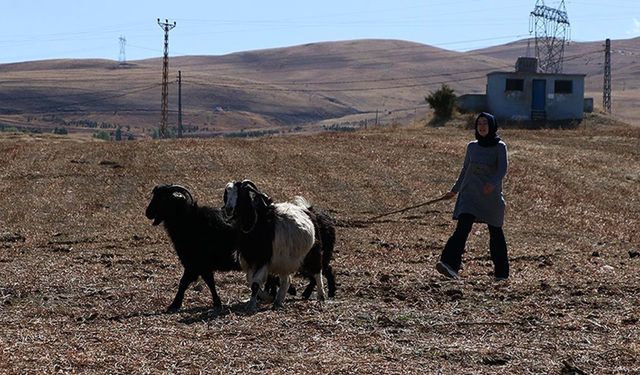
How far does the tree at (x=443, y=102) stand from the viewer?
193 feet

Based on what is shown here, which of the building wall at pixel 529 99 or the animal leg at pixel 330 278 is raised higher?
the building wall at pixel 529 99

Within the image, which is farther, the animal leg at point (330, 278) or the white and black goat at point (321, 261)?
the animal leg at point (330, 278)

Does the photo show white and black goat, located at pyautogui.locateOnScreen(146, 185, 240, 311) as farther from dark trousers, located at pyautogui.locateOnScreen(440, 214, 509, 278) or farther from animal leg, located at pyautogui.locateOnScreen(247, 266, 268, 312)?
dark trousers, located at pyautogui.locateOnScreen(440, 214, 509, 278)

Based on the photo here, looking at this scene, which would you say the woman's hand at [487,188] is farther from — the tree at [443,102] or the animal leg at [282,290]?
the tree at [443,102]

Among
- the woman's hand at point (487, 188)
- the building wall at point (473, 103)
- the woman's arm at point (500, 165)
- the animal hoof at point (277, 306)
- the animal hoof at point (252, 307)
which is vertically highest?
the building wall at point (473, 103)

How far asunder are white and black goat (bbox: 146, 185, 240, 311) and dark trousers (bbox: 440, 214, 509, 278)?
2.50m

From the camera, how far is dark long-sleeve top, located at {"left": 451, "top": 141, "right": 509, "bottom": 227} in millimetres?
13328

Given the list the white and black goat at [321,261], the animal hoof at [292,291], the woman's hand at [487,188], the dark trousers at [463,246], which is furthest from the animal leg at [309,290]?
the woman's hand at [487,188]

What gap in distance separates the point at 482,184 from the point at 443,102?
46.0m

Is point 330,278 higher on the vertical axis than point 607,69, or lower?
lower

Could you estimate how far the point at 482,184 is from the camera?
13383 mm

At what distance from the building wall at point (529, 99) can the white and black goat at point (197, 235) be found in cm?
5007

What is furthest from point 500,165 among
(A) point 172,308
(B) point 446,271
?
(A) point 172,308

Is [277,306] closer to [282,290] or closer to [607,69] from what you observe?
[282,290]
